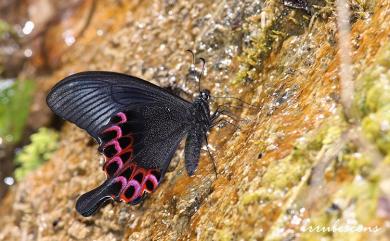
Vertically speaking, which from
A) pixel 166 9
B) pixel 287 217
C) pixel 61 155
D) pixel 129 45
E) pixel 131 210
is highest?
pixel 287 217

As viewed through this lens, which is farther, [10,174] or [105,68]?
[10,174]

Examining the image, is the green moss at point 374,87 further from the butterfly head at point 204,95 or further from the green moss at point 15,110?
the green moss at point 15,110

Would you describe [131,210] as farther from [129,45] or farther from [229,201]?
[129,45]

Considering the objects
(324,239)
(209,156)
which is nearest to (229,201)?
(324,239)

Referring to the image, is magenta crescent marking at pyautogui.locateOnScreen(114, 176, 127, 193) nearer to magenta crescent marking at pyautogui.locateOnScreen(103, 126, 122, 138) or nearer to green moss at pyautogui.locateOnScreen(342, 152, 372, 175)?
magenta crescent marking at pyautogui.locateOnScreen(103, 126, 122, 138)

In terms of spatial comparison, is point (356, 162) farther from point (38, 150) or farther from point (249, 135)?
point (38, 150)

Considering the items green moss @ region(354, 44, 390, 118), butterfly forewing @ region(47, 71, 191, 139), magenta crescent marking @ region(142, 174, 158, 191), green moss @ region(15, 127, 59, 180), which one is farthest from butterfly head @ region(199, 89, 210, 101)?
green moss @ region(15, 127, 59, 180)

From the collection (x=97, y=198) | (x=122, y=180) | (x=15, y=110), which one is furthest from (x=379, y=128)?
(x=15, y=110)
